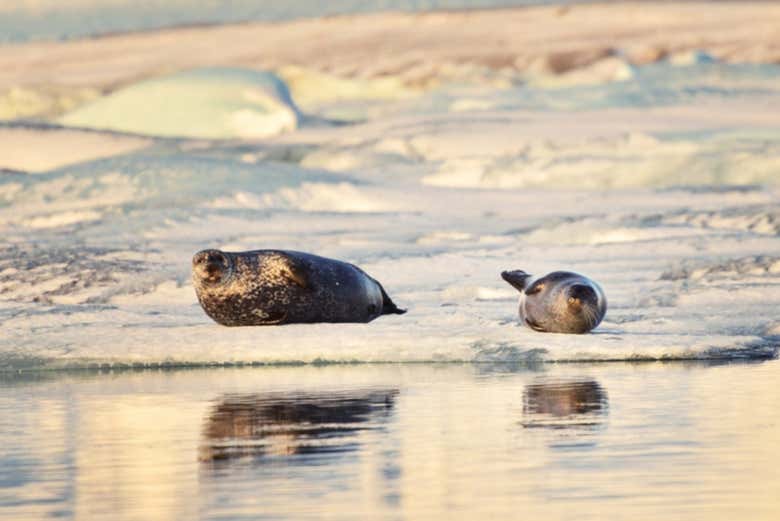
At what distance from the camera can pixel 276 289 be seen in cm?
1212

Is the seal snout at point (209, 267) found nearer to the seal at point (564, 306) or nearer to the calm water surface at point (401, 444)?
the calm water surface at point (401, 444)

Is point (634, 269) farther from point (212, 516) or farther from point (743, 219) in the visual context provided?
point (212, 516)

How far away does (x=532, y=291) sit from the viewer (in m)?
11.8

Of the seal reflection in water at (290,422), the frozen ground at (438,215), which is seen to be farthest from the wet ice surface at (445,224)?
the seal reflection in water at (290,422)

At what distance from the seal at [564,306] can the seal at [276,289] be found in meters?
1.16

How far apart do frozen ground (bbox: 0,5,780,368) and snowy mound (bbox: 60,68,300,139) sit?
0.29 feet

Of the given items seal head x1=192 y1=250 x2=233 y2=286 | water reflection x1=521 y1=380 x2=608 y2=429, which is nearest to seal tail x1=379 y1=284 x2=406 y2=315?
seal head x1=192 y1=250 x2=233 y2=286

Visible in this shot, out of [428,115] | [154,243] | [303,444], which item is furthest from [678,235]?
[428,115]

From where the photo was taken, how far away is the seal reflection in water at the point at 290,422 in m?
7.48

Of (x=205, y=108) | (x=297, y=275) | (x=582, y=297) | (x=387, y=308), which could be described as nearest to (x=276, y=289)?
(x=297, y=275)

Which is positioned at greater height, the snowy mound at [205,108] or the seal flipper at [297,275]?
the snowy mound at [205,108]

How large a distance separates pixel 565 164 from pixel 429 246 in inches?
304

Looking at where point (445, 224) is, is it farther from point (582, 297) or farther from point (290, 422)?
point (290, 422)

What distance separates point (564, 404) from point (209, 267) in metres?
3.88
